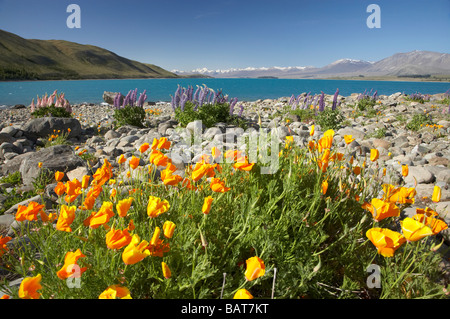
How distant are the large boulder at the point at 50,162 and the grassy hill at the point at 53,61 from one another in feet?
174

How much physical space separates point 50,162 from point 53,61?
80562 mm

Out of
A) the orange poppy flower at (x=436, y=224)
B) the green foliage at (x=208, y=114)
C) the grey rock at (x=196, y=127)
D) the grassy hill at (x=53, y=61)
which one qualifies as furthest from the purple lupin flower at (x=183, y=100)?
the grassy hill at (x=53, y=61)

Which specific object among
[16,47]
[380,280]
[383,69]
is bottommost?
[380,280]

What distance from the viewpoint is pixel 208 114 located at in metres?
7.40

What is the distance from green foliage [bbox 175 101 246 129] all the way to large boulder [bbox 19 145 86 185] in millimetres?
3523

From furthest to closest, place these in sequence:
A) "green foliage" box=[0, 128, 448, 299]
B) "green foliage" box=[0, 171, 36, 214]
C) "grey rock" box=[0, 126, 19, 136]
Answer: "grey rock" box=[0, 126, 19, 136], "green foliage" box=[0, 171, 36, 214], "green foliage" box=[0, 128, 448, 299]

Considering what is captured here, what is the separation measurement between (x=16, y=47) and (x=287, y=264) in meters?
84.5

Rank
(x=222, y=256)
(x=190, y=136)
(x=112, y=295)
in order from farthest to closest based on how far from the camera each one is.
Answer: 1. (x=190, y=136)
2. (x=222, y=256)
3. (x=112, y=295)

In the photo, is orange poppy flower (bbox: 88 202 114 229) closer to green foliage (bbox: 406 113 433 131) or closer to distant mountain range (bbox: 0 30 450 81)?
green foliage (bbox: 406 113 433 131)

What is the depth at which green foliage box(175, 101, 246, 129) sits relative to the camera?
7.25 m

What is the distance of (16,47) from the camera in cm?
6112

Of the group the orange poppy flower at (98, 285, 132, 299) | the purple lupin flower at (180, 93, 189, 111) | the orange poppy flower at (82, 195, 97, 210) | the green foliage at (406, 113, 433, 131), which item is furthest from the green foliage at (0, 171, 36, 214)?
the green foliage at (406, 113, 433, 131)
